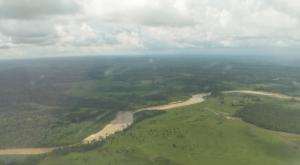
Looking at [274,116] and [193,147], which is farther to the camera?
[274,116]

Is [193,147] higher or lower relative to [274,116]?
lower

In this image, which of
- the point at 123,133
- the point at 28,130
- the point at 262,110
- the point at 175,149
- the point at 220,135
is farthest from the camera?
the point at 262,110

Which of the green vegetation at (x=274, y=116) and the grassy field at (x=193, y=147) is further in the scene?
the green vegetation at (x=274, y=116)

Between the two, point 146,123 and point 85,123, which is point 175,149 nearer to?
point 146,123

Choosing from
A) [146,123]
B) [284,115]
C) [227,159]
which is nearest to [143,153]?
[227,159]

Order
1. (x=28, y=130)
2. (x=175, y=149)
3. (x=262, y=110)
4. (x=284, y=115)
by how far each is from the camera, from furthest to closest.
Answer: (x=262, y=110) → (x=284, y=115) → (x=28, y=130) → (x=175, y=149)

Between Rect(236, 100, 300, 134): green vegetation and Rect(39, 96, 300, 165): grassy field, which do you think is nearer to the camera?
Rect(39, 96, 300, 165): grassy field

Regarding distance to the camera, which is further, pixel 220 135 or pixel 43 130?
pixel 43 130
